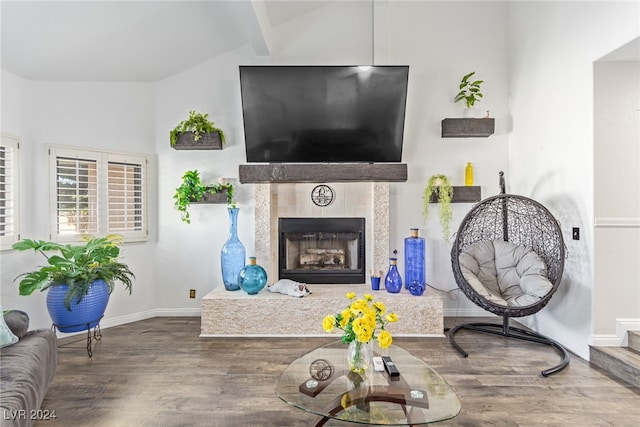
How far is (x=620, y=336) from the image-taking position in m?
2.70

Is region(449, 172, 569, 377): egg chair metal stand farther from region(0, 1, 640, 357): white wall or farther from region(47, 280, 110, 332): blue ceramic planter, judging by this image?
region(47, 280, 110, 332): blue ceramic planter

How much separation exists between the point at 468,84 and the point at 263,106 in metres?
2.28

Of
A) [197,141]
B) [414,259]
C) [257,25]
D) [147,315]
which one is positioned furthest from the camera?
[147,315]

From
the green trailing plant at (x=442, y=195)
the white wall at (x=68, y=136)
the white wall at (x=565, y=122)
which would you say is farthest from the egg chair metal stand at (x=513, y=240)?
the white wall at (x=68, y=136)

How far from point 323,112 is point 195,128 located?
1.42 metres

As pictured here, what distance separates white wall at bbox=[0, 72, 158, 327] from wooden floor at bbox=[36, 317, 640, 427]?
2.20 ft

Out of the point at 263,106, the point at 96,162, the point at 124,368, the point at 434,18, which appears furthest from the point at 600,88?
the point at 96,162

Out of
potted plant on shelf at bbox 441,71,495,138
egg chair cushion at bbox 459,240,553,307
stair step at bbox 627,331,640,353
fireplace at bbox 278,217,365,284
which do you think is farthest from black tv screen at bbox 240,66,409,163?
stair step at bbox 627,331,640,353

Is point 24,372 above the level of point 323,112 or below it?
below

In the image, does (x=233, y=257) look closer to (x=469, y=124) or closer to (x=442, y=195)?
(x=442, y=195)

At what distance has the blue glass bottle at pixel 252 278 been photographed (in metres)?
3.47

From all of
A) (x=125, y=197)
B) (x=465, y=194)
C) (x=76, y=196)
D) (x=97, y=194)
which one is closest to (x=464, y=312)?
(x=465, y=194)

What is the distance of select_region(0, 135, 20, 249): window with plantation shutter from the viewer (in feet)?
9.82

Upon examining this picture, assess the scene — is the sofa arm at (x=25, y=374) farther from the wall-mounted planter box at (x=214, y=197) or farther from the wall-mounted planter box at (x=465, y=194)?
the wall-mounted planter box at (x=465, y=194)
